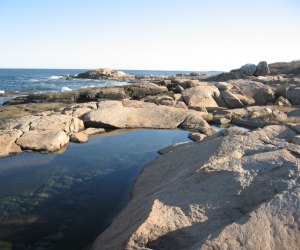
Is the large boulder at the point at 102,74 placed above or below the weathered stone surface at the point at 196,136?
Result: below

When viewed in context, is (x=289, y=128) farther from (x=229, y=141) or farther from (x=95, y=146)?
(x=95, y=146)

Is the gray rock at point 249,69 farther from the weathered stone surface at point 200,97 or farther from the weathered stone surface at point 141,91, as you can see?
the weathered stone surface at point 200,97

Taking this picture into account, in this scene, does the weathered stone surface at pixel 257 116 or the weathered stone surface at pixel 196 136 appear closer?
the weathered stone surface at pixel 196 136

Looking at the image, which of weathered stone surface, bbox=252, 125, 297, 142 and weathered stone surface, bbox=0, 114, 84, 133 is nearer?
weathered stone surface, bbox=252, 125, 297, 142

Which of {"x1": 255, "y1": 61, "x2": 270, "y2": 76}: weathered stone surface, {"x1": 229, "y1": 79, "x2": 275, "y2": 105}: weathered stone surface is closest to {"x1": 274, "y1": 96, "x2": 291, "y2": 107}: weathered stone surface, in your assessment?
{"x1": 229, "y1": 79, "x2": 275, "y2": 105}: weathered stone surface

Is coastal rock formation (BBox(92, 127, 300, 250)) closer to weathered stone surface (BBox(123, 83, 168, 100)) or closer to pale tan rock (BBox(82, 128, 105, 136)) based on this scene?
pale tan rock (BBox(82, 128, 105, 136))

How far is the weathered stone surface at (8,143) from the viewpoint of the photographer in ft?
41.2

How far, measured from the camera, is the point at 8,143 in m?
12.9

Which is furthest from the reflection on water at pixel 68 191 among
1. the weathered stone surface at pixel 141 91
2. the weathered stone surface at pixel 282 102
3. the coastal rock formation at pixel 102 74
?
the coastal rock formation at pixel 102 74

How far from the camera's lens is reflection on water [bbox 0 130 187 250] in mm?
7137

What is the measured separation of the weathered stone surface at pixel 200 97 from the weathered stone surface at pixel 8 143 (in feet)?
39.0

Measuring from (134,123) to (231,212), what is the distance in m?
12.2

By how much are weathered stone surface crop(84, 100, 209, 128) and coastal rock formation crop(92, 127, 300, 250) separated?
1006 centimetres

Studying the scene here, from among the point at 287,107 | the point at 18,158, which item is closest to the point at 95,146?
the point at 18,158
